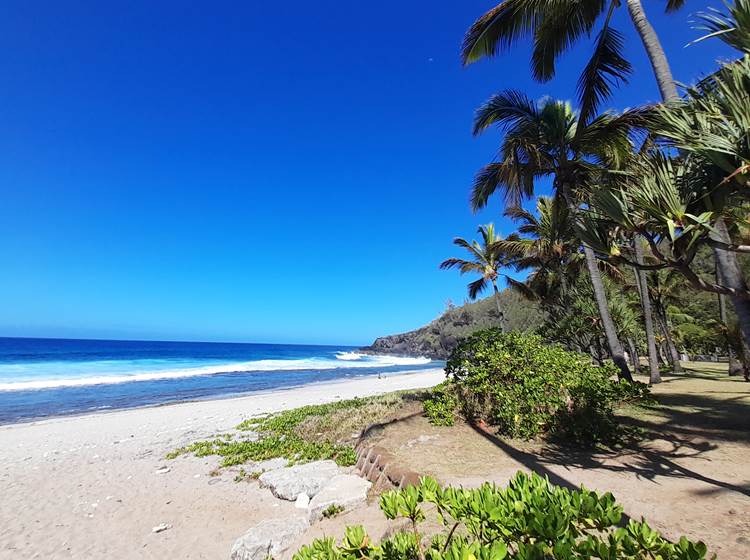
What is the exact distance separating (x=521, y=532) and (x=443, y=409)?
228 inches

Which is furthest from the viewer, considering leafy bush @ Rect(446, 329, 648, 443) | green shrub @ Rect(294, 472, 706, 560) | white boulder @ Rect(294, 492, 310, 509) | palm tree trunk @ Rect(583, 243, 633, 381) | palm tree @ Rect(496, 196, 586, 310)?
palm tree @ Rect(496, 196, 586, 310)

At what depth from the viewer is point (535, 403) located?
20.3 ft

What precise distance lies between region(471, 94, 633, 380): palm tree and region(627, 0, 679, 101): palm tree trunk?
300cm

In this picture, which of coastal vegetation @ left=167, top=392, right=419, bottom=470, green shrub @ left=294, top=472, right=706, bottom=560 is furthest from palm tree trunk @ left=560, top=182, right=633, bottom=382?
A: green shrub @ left=294, top=472, right=706, bottom=560

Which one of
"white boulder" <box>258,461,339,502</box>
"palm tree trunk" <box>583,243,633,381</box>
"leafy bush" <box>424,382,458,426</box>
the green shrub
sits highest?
"palm tree trunk" <box>583,243,633,381</box>

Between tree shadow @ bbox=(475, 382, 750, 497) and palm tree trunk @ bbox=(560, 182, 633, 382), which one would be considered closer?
tree shadow @ bbox=(475, 382, 750, 497)

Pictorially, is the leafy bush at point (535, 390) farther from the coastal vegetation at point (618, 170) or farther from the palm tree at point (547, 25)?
the palm tree at point (547, 25)

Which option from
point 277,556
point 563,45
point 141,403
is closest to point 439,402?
point 277,556

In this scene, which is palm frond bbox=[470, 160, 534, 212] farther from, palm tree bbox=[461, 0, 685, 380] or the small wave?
the small wave

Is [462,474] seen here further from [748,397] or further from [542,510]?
[748,397]

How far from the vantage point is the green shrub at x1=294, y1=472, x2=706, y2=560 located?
1494 mm

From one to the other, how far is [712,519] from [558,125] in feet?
29.4

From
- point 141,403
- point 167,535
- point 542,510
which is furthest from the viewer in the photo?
point 141,403

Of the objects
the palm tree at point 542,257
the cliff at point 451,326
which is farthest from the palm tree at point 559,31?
the cliff at point 451,326
